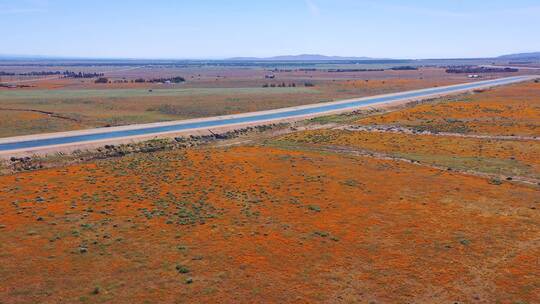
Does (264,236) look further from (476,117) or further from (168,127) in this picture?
(476,117)

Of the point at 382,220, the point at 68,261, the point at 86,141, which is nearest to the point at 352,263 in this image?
the point at 382,220

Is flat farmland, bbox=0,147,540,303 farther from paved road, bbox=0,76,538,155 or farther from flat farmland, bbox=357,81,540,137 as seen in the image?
flat farmland, bbox=357,81,540,137

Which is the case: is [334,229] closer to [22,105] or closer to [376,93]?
[22,105]

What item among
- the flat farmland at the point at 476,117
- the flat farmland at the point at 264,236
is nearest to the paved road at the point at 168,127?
the flat farmland at the point at 264,236

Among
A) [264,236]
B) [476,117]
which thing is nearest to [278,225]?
[264,236]

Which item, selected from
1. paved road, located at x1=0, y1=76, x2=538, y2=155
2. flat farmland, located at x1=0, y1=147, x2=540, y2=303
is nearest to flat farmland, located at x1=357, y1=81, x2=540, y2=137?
paved road, located at x1=0, y1=76, x2=538, y2=155

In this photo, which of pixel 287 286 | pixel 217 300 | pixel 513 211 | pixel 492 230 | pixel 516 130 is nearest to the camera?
pixel 217 300

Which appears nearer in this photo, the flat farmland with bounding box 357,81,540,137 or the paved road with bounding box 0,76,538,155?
the paved road with bounding box 0,76,538,155

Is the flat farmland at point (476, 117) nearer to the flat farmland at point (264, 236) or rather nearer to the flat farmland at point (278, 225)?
the flat farmland at point (278, 225)

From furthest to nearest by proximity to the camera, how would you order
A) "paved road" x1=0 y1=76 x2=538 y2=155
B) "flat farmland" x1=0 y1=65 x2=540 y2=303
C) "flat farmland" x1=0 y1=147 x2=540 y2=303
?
"paved road" x1=0 y1=76 x2=538 y2=155 → "flat farmland" x1=0 y1=65 x2=540 y2=303 → "flat farmland" x1=0 y1=147 x2=540 y2=303

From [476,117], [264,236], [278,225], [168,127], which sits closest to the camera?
[264,236]

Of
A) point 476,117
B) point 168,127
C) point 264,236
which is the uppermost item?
point 476,117
